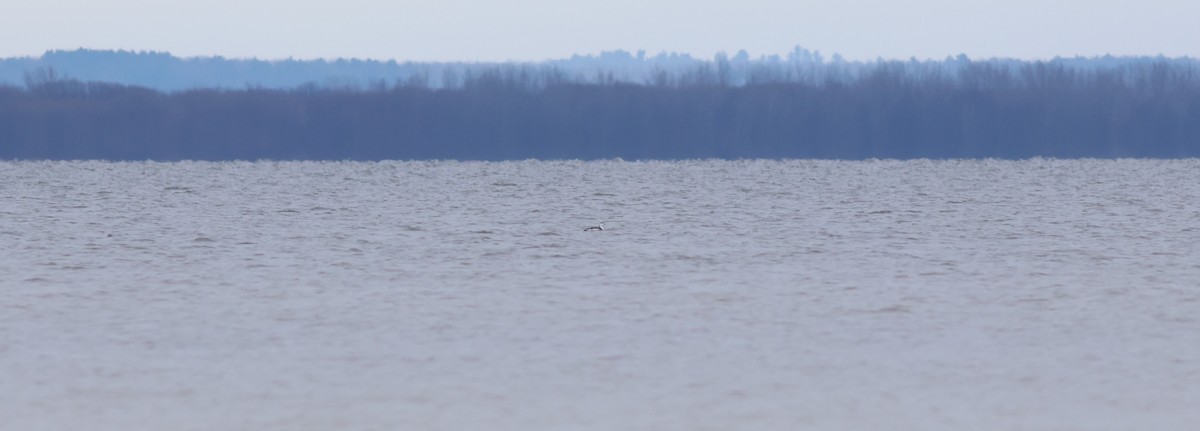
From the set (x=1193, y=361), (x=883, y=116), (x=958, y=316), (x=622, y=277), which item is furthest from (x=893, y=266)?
(x=883, y=116)

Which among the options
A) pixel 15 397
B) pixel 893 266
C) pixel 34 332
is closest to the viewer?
pixel 15 397

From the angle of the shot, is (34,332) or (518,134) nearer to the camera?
(34,332)

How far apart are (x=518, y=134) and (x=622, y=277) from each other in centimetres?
9057

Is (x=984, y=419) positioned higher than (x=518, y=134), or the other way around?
(x=984, y=419)

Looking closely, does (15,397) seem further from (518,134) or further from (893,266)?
(518,134)

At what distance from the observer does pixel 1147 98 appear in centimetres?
11238

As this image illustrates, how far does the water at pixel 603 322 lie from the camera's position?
43.8 ft

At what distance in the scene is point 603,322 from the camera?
19.4 meters

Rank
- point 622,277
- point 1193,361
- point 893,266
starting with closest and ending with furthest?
point 1193,361 → point 622,277 → point 893,266

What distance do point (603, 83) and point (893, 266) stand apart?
3649 inches

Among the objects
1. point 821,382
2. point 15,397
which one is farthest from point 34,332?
point 821,382

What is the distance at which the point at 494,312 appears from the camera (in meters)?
20.6

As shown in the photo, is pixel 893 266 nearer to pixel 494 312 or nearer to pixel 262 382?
pixel 494 312

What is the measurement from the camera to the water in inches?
526
